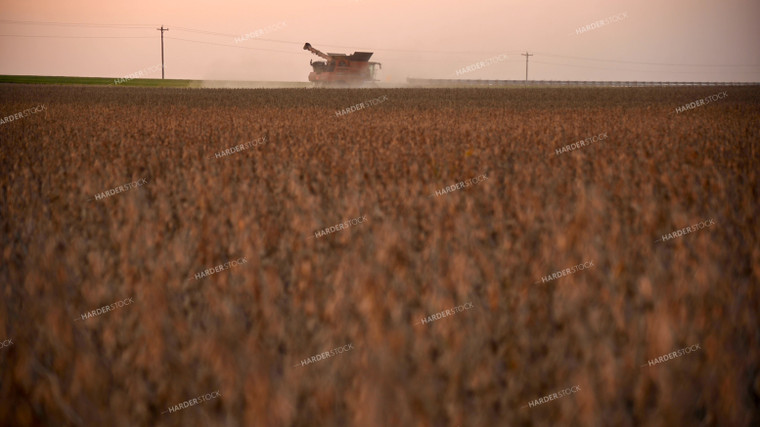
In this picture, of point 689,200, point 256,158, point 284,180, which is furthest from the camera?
point 256,158

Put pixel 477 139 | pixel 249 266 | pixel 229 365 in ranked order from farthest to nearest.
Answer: pixel 477 139
pixel 249 266
pixel 229 365

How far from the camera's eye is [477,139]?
967 centimetres

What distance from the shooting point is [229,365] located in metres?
1.91

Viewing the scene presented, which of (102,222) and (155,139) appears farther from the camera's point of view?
(155,139)

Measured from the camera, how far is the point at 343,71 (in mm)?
46844

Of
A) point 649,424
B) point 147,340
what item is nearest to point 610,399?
point 649,424

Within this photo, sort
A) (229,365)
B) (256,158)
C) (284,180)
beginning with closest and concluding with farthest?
(229,365) → (284,180) → (256,158)

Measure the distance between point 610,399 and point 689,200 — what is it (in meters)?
3.68

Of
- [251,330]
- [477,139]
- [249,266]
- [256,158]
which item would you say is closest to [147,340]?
[251,330]

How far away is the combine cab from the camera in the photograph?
46.8m

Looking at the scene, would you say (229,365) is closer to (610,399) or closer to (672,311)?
(610,399)

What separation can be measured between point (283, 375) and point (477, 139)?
26.1 feet

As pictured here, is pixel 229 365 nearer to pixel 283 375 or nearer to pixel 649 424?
pixel 283 375

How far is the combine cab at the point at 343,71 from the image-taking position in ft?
154
